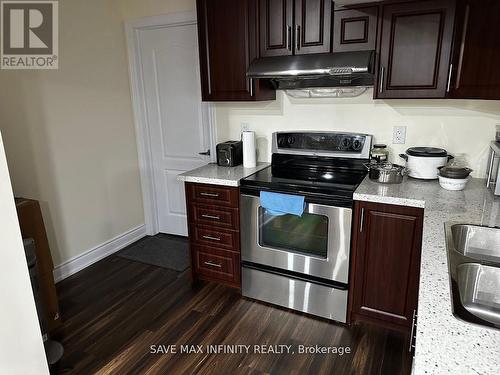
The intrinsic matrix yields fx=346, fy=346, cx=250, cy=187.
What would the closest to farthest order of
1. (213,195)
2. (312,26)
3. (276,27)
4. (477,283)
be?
1. (477,283)
2. (312,26)
3. (276,27)
4. (213,195)

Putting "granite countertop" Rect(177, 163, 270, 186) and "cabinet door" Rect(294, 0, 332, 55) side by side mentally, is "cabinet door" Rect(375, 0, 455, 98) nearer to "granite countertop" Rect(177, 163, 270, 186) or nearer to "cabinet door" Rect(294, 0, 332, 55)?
"cabinet door" Rect(294, 0, 332, 55)

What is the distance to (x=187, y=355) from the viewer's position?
6.70 feet

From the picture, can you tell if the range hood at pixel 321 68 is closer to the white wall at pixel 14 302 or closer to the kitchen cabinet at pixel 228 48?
the kitchen cabinet at pixel 228 48

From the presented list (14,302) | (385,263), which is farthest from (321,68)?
(14,302)

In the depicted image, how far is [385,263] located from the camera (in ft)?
6.70

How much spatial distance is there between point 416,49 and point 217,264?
1953 mm

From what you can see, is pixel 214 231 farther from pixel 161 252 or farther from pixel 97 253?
pixel 97 253

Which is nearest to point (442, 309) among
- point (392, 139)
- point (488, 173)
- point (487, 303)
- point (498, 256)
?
point (487, 303)

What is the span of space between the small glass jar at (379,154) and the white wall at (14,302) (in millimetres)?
2115

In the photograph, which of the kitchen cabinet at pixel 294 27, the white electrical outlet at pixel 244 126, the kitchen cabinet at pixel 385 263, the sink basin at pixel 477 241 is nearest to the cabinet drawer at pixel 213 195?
the white electrical outlet at pixel 244 126

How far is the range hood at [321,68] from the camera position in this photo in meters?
2.01

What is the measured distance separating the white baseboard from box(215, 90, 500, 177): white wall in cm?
157

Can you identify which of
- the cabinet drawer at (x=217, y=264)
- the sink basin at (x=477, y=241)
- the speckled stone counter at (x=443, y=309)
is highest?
the speckled stone counter at (x=443, y=309)

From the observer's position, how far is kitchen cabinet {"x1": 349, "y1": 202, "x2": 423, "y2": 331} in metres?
1.93
